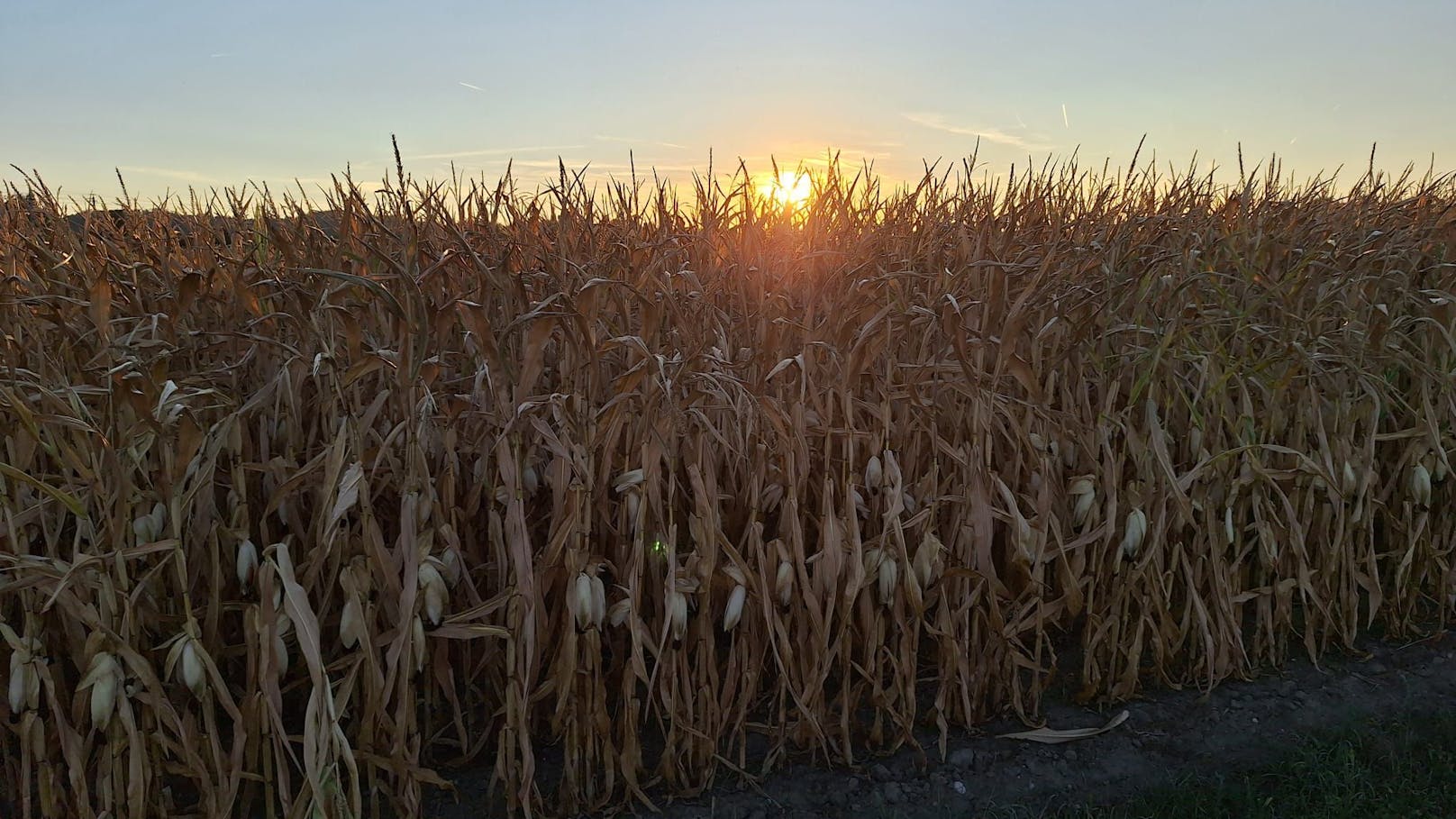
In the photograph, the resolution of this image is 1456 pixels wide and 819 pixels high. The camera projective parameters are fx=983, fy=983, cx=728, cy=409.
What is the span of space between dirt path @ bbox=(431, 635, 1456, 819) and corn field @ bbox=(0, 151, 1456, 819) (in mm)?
69

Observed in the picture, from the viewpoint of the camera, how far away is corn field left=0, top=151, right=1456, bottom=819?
1.64m

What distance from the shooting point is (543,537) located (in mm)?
A: 2029

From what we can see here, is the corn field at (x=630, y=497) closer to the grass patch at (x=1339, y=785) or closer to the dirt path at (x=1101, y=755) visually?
the dirt path at (x=1101, y=755)

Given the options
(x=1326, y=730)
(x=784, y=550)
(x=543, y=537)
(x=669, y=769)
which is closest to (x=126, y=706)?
(x=543, y=537)

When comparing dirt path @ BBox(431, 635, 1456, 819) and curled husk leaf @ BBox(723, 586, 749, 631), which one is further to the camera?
dirt path @ BBox(431, 635, 1456, 819)

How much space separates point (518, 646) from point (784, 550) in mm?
509

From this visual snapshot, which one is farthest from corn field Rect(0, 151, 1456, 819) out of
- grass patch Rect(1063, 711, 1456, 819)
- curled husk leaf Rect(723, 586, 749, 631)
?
grass patch Rect(1063, 711, 1456, 819)

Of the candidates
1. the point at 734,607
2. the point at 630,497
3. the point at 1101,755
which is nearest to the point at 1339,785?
the point at 1101,755

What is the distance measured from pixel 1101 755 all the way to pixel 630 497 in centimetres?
123

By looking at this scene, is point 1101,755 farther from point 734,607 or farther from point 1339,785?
point 734,607

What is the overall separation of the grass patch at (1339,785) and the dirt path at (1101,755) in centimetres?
4

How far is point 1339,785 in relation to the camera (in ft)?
6.99

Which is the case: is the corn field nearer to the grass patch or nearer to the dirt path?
the dirt path

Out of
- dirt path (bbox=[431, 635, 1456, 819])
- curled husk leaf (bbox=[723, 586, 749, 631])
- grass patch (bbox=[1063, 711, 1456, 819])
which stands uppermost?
curled husk leaf (bbox=[723, 586, 749, 631])
